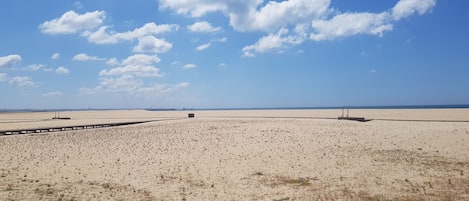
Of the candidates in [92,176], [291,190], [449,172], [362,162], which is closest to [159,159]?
[92,176]

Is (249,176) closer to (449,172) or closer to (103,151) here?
(449,172)

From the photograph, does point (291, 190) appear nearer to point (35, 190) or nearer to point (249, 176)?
point (249, 176)

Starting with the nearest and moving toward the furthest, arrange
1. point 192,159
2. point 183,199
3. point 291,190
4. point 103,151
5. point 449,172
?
point 183,199 < point 291,190 < point 449,172 < point 192,159 < point 103,151

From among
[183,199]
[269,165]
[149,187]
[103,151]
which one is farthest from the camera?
[103,151]

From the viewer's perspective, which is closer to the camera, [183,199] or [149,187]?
[183,199]

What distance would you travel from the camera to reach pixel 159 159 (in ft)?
50.4

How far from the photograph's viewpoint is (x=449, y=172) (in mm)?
11719

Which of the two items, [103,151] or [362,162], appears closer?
[362,162]

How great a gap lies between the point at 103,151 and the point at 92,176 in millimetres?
6519

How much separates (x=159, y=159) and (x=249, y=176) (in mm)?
5197

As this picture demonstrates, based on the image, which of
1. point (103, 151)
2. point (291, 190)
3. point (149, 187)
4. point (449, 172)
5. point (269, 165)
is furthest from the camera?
point (103, 151)

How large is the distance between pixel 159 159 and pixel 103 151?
4561mm

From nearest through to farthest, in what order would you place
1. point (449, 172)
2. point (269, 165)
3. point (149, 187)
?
point (149, 187)
point (449, 172)
point (269, 165)

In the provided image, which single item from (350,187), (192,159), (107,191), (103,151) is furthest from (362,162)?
(103,151)
